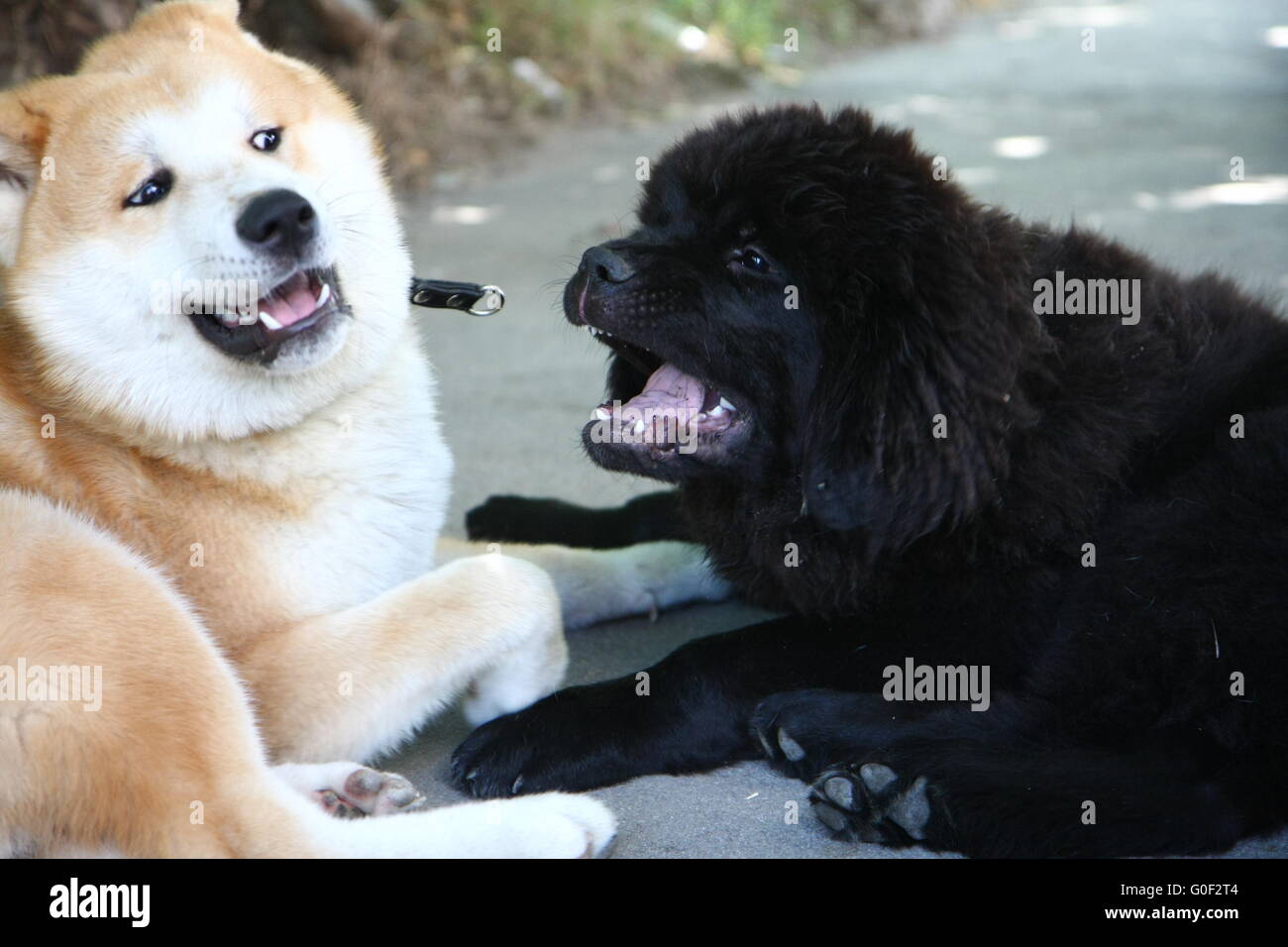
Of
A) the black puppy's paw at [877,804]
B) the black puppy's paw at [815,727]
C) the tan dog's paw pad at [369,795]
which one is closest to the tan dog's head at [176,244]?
the tan dog's paw pad at [369,795]

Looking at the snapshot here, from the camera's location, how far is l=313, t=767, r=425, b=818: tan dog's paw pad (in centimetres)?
258

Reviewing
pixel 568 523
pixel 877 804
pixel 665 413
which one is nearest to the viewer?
pixel 877 804

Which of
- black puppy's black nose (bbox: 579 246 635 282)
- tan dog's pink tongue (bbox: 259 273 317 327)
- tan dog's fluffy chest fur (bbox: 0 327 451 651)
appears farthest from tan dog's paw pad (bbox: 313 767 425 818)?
black puppy's black nose (bbox: 579 246 635 282)

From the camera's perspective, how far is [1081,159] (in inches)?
324

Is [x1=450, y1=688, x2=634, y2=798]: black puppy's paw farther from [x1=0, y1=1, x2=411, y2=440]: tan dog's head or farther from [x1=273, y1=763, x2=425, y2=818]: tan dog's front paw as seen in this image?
[x1=0, y1=1, x2=411, y2=440]: tan dog's head

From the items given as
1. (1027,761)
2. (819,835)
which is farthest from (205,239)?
(1027,761)

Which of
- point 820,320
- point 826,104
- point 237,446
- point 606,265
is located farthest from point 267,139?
point 826,104

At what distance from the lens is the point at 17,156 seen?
2.70 metres

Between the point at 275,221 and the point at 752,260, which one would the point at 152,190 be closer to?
the point at 275,221

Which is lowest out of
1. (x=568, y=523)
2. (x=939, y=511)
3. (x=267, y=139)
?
(x=568, y=523)

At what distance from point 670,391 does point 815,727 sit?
85cm

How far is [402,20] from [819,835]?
7648 mm

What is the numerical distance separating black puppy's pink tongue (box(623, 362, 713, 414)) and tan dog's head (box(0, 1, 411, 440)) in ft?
2.16

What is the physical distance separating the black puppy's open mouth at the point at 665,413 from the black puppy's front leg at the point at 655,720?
43 centimetres
